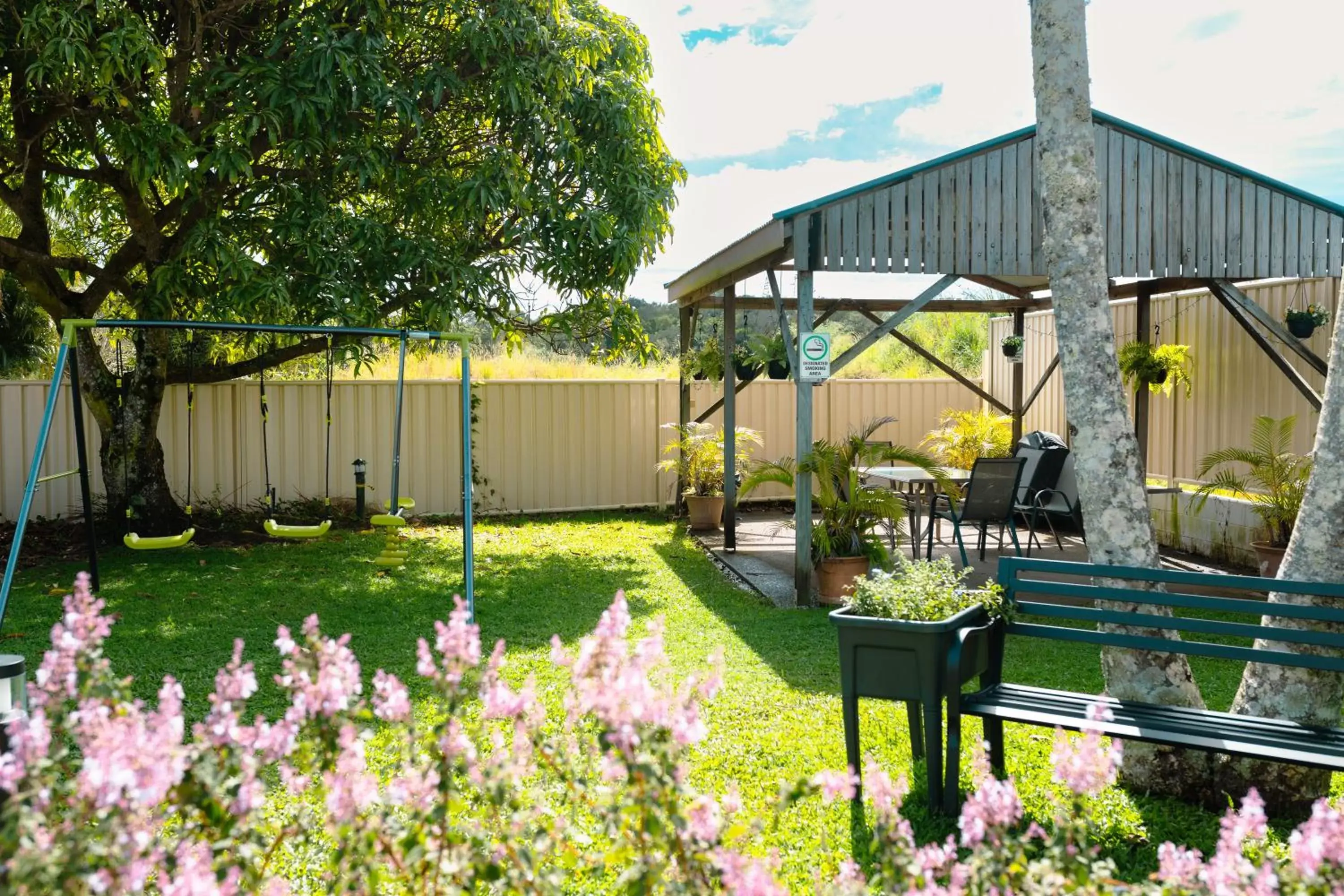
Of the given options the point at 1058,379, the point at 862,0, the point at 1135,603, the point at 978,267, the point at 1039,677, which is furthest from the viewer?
the point at 1058,379

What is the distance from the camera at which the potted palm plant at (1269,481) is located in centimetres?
725

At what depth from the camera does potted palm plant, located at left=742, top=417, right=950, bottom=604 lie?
707cm

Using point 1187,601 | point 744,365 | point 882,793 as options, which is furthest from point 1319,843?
point 744,365

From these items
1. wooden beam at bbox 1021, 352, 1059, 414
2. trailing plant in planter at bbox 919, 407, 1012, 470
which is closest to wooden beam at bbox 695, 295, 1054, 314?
wooden beam at bbox 1021, 352, 1059, 414

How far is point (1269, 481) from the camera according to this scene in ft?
24.8

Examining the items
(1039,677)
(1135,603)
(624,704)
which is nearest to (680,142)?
(1039,677)

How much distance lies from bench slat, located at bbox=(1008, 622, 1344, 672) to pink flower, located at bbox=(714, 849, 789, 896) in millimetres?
2141

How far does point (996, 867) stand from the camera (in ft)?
5.47

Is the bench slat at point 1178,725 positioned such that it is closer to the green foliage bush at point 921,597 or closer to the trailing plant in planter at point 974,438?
the green foliage bush at point 921,597

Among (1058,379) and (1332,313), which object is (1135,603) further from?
(1058,379)

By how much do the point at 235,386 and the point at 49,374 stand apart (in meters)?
2.10

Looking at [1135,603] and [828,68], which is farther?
[828,68]

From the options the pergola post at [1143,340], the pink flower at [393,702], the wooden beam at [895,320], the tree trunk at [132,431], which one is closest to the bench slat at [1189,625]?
the pink flower at [393,702]

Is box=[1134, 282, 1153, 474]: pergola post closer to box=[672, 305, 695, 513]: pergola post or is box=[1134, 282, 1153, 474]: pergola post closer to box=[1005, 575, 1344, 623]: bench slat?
box=[672, 305, 695, 513]: pergola post
